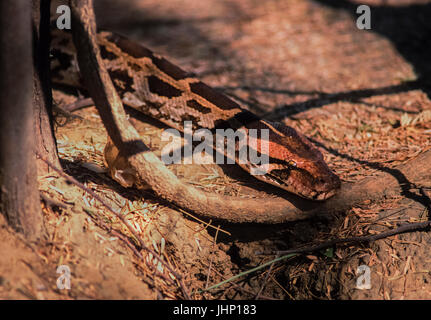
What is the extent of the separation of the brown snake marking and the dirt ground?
238mm

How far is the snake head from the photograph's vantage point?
3643 mm

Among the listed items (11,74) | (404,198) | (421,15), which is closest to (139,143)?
(11,74)

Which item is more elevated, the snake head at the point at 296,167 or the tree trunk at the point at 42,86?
the tree trunk at the point at 42,86

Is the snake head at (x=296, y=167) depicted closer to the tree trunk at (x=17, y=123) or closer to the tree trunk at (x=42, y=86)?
the tree trunk at (x=42, y=86)

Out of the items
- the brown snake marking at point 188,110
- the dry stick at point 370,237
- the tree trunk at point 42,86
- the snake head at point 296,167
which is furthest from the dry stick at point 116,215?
the snake head at point 296,167

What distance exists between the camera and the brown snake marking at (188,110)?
3709mm

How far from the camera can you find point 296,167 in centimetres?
391

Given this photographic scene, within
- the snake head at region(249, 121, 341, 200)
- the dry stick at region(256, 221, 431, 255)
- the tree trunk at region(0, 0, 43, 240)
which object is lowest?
the dry stick at region(256, 221, 431, 255)

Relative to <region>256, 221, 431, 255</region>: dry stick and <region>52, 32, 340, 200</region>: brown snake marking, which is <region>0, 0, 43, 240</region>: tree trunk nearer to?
<region>52, 32, 340, 200</region>: brown snake marking

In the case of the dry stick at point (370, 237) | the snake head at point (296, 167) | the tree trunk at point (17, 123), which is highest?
the tree trunk at point (17, 123)

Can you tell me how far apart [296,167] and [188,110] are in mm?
1642

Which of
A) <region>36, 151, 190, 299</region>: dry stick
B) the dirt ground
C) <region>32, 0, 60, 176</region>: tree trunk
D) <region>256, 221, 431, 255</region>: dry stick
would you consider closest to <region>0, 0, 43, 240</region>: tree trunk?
the dirt ground

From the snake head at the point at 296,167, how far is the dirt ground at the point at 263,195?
0.70 feet

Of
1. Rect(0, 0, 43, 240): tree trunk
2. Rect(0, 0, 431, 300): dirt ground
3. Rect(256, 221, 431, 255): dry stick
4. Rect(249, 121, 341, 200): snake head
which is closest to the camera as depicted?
Rect(0, 0, 43, 240): tree trunk
